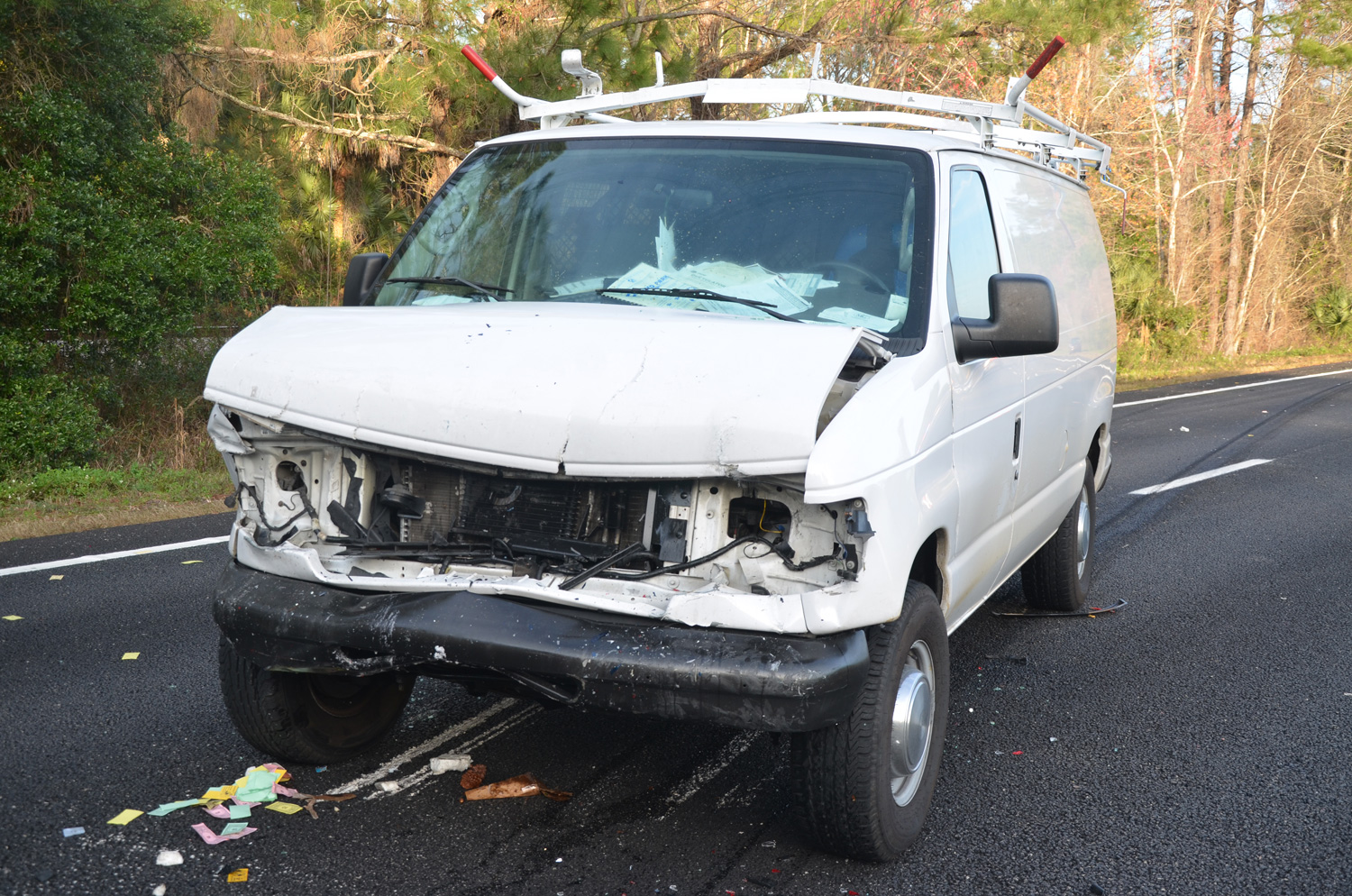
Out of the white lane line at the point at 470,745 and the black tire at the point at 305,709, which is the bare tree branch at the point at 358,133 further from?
the black tire at the point at 305,709

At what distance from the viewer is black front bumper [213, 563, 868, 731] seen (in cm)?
296

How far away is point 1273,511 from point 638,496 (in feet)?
25.5

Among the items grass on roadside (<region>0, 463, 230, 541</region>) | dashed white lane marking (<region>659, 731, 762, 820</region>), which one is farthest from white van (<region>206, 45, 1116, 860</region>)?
grass on roadside (<region>0, 463, 230, 541</region>)

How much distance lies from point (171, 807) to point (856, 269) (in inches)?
111

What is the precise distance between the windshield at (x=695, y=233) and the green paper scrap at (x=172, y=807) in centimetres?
185

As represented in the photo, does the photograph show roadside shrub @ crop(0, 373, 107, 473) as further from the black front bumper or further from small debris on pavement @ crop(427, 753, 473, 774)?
the black front bumper

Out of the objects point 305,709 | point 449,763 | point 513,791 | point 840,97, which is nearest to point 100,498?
point 305,709

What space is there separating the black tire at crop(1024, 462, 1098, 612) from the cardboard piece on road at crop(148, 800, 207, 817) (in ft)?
13.7

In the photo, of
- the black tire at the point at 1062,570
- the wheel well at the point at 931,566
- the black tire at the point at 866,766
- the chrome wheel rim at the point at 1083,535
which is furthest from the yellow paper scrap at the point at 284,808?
the chrome wheel rim at the point at 1083,535

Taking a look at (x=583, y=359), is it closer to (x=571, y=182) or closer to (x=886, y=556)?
(x=886, y=556)

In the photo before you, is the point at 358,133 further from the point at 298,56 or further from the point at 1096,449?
the point at 1096,449

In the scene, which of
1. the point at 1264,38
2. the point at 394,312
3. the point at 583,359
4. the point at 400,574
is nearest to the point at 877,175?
the point at 583,359

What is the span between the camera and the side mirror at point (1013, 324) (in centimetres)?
379

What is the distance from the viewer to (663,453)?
10.1 ft
